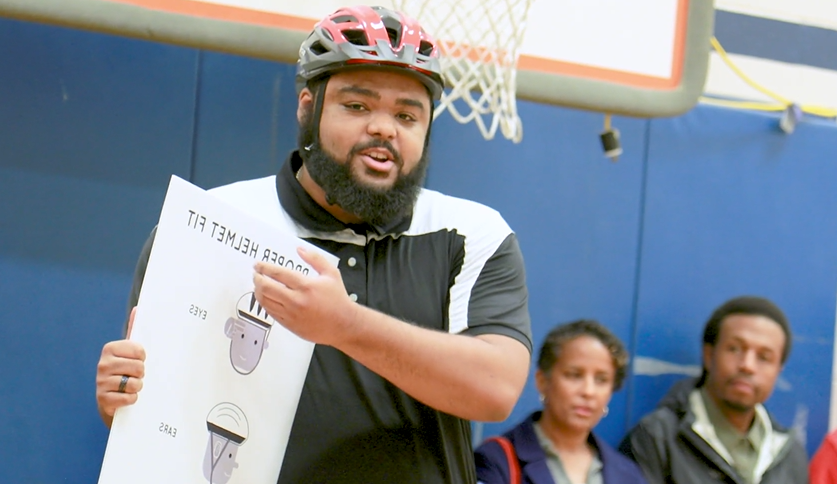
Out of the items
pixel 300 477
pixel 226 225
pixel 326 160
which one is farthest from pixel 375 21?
pixel 300 477

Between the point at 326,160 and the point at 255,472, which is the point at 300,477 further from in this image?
the point at 326,160

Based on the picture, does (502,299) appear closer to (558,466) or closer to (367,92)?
(367,92)

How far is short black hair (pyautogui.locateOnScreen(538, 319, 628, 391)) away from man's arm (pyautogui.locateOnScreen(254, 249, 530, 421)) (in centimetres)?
166

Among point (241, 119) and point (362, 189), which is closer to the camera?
point (362, 189)

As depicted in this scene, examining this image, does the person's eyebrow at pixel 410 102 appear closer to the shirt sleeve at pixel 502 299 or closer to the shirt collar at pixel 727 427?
the shirt sleeve at pixel 502 299

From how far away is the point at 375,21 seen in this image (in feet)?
7.24

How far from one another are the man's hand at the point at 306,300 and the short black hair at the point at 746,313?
2657mm

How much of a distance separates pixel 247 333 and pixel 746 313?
266cm

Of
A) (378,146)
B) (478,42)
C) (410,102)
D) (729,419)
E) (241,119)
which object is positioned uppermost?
(478,42)

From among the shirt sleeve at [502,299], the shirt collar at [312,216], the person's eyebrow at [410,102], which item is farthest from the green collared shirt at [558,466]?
the person's eyebrow at [410,102]

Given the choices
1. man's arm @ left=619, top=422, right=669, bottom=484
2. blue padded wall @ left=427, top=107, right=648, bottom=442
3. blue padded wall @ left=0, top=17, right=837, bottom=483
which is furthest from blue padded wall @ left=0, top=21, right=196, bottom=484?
man's arm @ left=619, top=422, right=669, bottom=484

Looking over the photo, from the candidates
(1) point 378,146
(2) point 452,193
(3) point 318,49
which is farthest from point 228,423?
(2) point 452,193

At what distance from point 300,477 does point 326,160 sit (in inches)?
27.2

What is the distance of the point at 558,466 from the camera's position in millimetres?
3471
